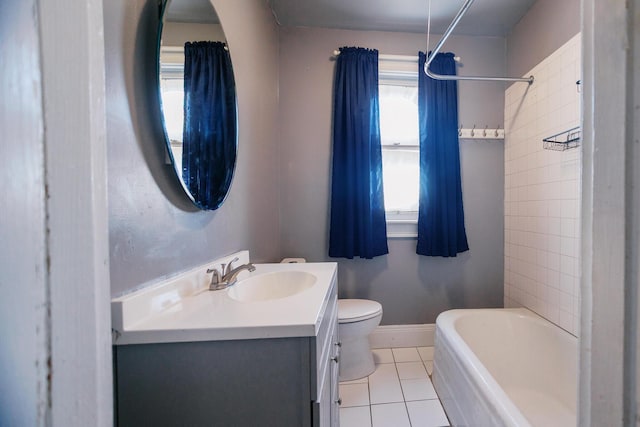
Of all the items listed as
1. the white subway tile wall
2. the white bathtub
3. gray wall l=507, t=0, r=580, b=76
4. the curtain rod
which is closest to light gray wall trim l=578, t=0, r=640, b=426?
the white bathtub

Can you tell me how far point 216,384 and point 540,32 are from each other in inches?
106

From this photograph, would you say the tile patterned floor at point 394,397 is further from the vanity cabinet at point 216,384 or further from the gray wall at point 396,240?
the vanity cabinet at point 216,384

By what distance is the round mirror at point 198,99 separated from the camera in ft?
2.61

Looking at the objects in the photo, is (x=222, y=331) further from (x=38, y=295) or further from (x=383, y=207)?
(x=383, y=207)

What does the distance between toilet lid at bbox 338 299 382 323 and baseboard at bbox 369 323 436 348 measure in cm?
42

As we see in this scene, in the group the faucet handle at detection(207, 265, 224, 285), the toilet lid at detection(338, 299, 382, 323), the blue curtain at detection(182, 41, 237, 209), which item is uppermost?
the blue curtain at detection(182, 41, 237, 209)

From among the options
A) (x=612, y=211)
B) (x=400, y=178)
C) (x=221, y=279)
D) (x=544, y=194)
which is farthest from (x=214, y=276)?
(x=544, y=194)

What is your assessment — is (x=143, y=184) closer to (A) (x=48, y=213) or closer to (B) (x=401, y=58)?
(A) (x=48, y=213)

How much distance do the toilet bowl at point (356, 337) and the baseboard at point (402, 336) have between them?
0.29m

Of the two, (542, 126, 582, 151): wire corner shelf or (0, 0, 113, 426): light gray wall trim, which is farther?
(542, 126, 582, 151): wire corner shelf

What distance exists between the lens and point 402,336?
2037mm

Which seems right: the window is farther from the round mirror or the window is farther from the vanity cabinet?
the vanity cabinet

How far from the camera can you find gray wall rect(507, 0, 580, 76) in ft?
4.89

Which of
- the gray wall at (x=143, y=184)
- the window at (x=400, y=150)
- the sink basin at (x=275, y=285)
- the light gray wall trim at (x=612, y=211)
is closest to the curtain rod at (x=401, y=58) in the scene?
the window at (x=400, y=150)
